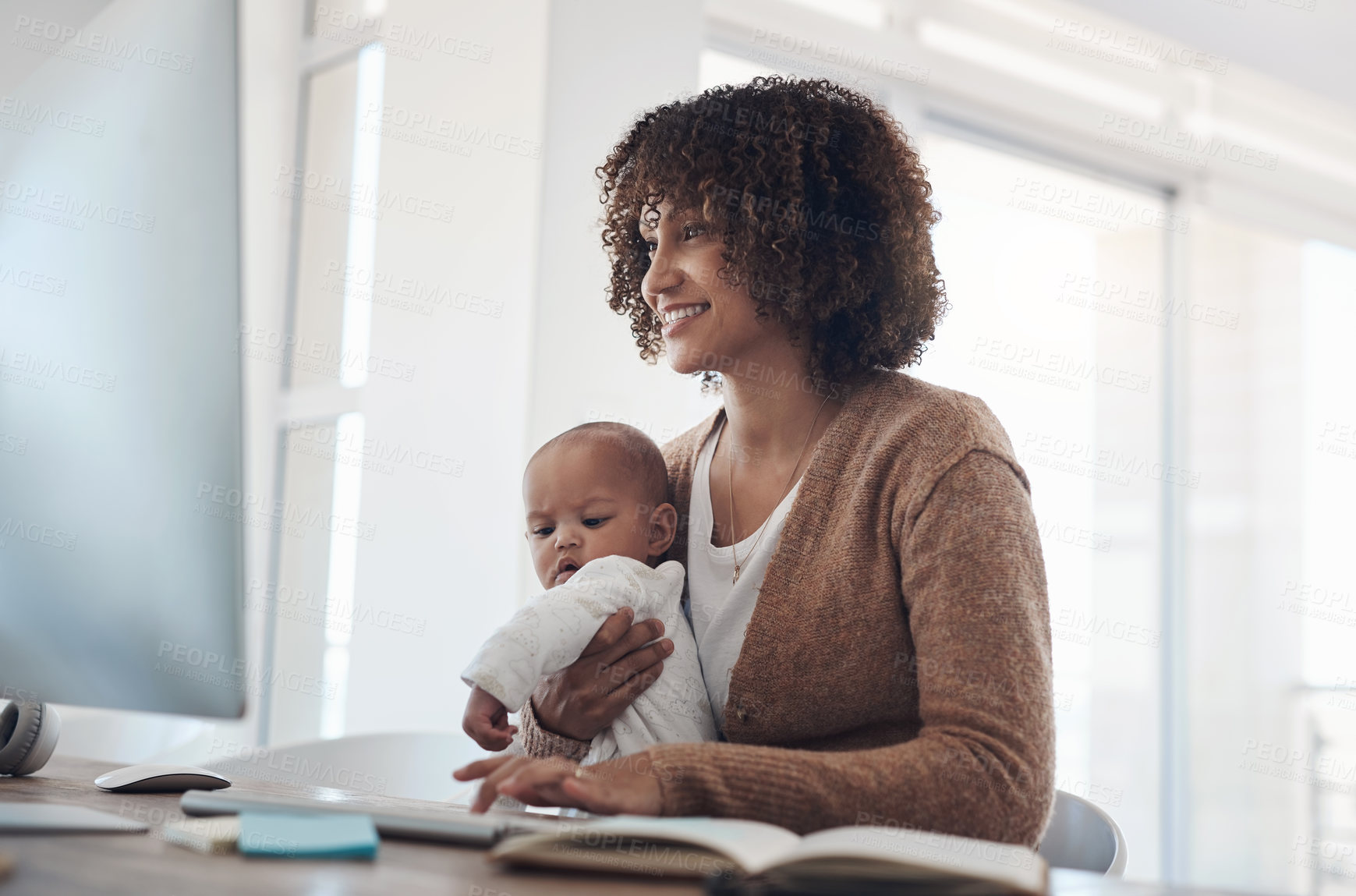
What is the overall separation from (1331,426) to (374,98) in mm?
4253

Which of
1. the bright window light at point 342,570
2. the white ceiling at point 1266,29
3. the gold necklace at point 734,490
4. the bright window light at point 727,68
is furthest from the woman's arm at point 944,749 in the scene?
the white ceiling at point 1266,29

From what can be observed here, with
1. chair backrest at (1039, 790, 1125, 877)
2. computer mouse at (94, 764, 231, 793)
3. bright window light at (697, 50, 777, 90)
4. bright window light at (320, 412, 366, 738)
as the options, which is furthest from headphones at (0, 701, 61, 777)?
bright window light at (697, 50, 777, 90)

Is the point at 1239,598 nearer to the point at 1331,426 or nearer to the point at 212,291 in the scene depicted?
the point at 1331,426

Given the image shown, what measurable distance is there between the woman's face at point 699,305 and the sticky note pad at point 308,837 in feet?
3.13

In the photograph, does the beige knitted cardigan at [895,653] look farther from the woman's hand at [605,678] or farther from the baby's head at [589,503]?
the baby's head at [589,503]

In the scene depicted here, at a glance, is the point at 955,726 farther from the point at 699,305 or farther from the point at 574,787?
the point at 699,305

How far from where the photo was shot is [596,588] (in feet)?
4.66

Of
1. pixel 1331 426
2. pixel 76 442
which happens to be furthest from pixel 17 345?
pixel 1331 426

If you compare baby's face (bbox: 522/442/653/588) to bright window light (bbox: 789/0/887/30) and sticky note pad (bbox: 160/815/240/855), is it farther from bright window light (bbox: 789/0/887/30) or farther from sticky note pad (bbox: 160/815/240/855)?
bright window light (bbox: 789/0/887/30)

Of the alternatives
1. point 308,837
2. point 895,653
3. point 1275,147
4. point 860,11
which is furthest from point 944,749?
point 1275,147

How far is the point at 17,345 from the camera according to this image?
1.20 metres

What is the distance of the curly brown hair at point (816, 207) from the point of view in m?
1.67

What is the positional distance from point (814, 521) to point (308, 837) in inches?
31.5

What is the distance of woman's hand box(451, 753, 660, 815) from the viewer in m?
0.99
